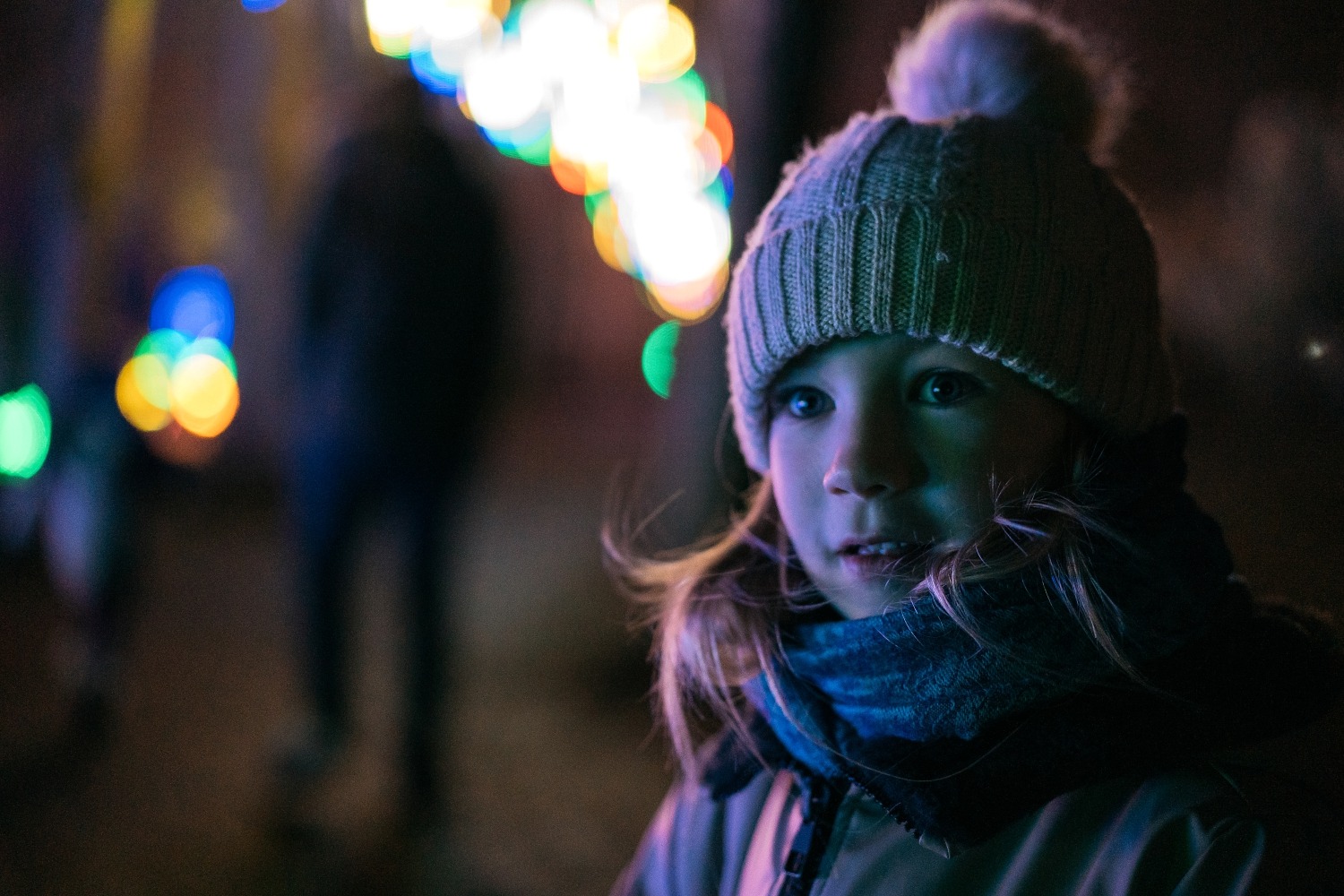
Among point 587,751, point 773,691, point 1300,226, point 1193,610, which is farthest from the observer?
point 587,751

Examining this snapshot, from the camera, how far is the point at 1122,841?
834 millimetres

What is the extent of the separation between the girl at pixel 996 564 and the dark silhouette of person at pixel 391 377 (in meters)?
1.57

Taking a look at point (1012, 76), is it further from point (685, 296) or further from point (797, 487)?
point (685, 296)

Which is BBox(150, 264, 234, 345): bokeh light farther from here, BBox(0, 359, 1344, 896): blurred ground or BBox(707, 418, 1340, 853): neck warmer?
BBox(707, 418, 1340, 853): neck warmer

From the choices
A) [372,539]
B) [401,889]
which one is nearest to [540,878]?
[401,889]

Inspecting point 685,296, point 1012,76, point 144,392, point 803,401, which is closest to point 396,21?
point 144,392

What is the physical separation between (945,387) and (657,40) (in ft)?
17.9

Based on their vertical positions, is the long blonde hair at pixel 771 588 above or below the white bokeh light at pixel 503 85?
below

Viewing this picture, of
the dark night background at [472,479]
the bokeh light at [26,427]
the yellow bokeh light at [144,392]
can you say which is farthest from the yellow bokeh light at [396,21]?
the bokeh light at [26,427]

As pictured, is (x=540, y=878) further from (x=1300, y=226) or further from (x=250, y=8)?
(x=250, y=8)

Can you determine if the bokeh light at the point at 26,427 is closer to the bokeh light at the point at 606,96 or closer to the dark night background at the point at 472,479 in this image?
the dark night background at the point at 472,479

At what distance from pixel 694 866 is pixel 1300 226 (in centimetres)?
122

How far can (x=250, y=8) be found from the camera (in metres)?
6.46

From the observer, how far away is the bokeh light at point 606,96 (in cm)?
554
